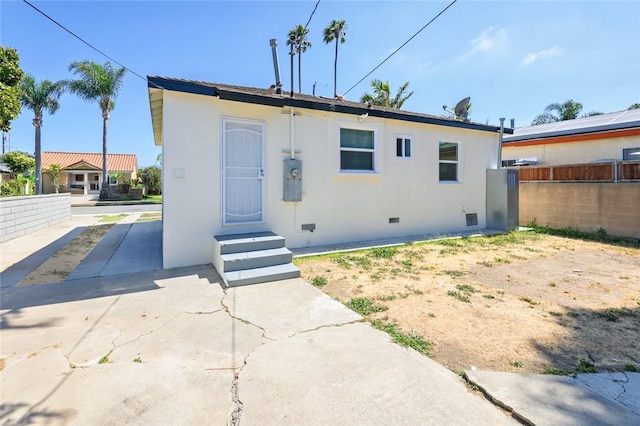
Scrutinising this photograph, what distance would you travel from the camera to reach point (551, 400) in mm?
2045

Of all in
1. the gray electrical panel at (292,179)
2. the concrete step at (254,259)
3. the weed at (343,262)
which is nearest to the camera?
the concrete step at (254,259)

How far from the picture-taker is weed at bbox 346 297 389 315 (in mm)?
3694

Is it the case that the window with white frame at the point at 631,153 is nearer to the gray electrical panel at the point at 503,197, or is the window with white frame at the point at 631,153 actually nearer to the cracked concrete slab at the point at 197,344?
the gray electrical panel at the point at 503,197

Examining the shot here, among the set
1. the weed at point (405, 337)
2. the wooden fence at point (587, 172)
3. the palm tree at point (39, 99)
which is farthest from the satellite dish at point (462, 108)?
the palm tree at point (39, 99)

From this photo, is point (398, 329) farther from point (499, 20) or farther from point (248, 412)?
point (499, 20)

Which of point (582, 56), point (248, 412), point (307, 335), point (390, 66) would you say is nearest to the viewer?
point (248, 412)

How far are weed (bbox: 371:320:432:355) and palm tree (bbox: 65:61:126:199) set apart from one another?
2859 centimetres

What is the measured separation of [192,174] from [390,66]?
8283 millimetres

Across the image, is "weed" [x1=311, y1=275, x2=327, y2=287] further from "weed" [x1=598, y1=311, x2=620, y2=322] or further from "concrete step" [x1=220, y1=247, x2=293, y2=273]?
"weed" [x1=598, y1=311, x2=620, y2=322]

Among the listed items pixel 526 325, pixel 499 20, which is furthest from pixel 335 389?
pixel 499 20

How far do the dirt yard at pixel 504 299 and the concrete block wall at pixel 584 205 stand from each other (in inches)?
71.9

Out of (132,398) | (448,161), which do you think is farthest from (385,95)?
(132,398)

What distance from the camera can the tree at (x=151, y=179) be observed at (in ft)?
105

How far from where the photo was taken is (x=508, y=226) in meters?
9.45
